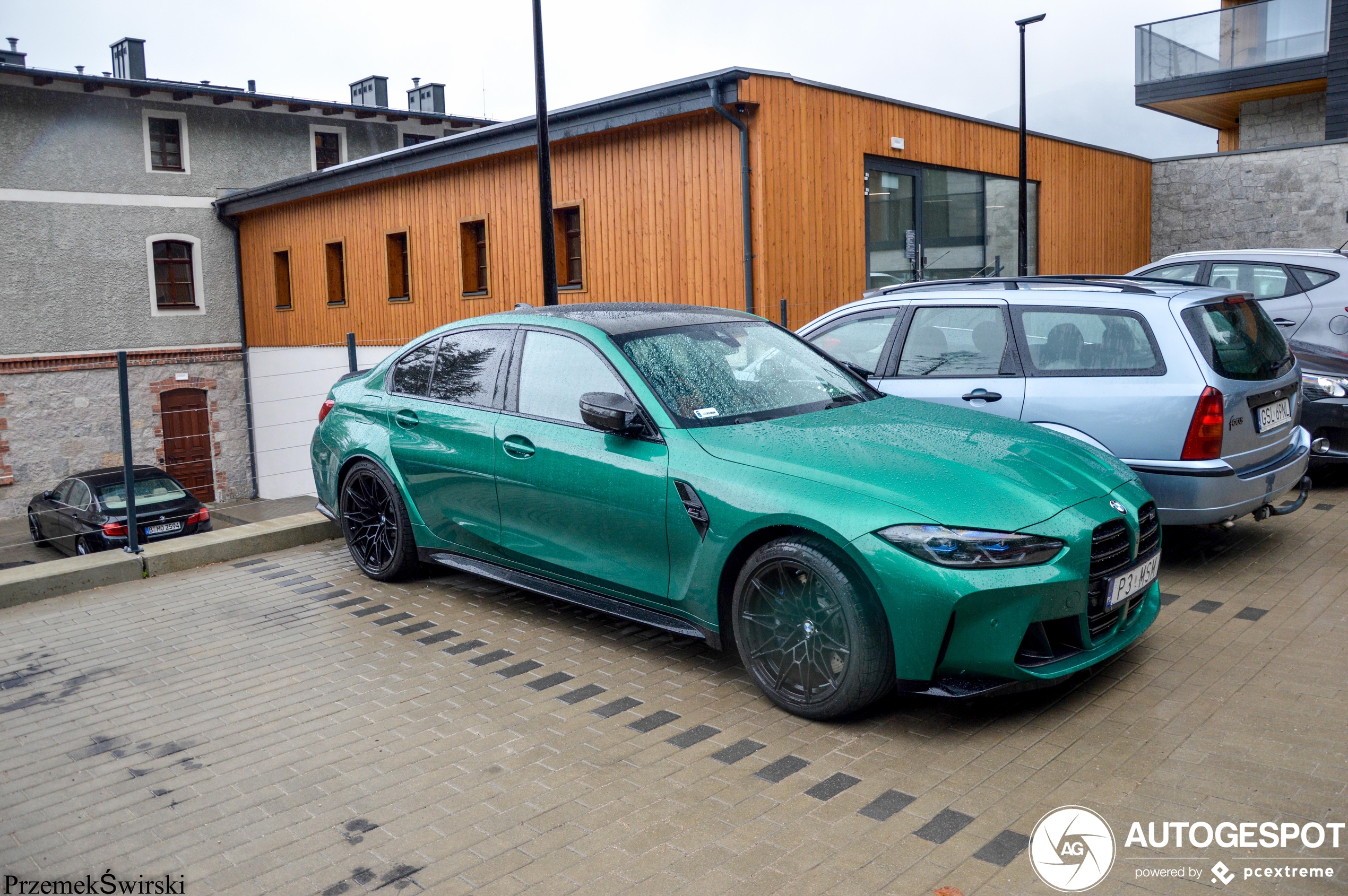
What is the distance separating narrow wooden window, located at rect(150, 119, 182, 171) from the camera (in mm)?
28312

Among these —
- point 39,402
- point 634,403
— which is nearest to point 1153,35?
point 634,403

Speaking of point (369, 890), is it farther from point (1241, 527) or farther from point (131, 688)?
point (1241, 527)

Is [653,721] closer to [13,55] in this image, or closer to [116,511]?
[116,511]

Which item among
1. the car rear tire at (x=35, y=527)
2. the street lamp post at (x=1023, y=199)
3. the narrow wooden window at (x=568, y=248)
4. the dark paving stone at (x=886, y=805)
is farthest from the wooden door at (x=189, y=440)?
the dark paving stone at (x=886, y=805)

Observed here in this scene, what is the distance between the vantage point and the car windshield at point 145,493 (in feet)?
59.2

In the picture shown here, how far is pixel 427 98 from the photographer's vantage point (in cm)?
4134

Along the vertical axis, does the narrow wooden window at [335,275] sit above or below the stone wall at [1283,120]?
below

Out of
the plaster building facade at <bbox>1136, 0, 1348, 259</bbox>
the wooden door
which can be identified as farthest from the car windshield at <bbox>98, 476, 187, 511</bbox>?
the plaster building facade at <bbox>1136, 0, 1348, 259</bbox>

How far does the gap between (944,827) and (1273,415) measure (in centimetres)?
404

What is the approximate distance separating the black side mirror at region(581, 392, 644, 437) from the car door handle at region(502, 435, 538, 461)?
0.55 m

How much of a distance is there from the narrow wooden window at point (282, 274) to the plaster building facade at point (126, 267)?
3.02m

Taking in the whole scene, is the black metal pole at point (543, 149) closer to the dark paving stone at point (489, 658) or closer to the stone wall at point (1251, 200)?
the dark paving stone at point (489, 658)

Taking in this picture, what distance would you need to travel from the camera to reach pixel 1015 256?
18.0 m

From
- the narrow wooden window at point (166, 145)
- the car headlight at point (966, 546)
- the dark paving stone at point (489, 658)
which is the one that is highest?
the narrow wooden window at point (166, 145)
